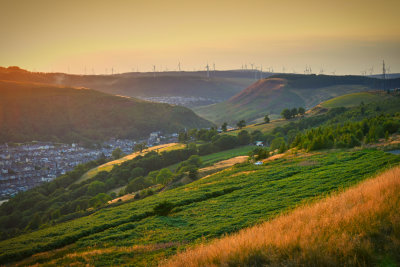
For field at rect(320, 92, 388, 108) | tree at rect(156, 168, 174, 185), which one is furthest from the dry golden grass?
field at rect(320, 92, 388, 108)

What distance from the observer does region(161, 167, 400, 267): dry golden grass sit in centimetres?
847

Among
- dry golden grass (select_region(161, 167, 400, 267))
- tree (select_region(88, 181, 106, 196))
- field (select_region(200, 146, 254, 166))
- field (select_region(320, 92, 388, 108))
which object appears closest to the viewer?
dry golden grass (select_region(161, 167, 400, 267))

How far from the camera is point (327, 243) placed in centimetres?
893

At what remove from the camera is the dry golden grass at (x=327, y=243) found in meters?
8.47

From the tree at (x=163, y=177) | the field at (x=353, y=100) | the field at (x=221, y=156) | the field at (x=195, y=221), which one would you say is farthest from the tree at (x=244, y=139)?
the field at (x=195, y=221)

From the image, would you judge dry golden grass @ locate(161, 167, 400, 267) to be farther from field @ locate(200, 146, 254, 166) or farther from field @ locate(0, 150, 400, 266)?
field @ locate(200, 146, 254, 166)

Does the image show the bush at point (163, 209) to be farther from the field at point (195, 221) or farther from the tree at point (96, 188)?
the tree at point (96, 188)

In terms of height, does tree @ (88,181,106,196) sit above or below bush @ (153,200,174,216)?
below

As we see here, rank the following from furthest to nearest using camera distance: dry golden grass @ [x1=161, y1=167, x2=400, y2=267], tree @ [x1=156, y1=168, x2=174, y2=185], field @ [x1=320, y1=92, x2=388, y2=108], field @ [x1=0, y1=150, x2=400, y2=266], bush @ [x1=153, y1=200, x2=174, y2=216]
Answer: field @ [x1=320, y1=92, x2=388, y2=108]
tree @ [x1=156, y1=168, x2=174, y2=185]
bush @ [x1=153, y1=200, x2=174, y2=216]
field @ [x1=0, y1=150, x2=400, y2=266]
dry golden grass @ [x1=161, y1=167, x2=400, y2=267]

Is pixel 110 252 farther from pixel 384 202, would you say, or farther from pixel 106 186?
pixel 106 186

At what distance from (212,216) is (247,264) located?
15473 mm

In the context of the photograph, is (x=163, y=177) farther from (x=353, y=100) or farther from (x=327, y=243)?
(x=353, y=100)

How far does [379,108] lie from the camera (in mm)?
105688

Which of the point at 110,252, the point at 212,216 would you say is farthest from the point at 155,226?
the point at 110,252
